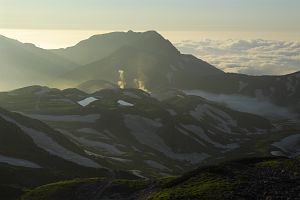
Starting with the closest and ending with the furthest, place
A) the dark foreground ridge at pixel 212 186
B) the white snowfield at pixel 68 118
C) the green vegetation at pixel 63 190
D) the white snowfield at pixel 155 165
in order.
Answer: the dark foreground ridge at pixel 212 186 < the green vegetation at pixel 63 190 < the white snowfield at pixel 155 165 < the white snowfield at pixel 68 118

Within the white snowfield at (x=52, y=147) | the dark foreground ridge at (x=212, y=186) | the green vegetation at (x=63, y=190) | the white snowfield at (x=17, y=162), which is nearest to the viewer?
the dark foreground ridge at (x=212, y=186)

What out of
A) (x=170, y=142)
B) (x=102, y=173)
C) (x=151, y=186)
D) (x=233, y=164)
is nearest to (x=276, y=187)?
(x=233, y=164)

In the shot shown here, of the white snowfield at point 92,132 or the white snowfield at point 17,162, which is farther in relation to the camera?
the white snowfield at point 92,132

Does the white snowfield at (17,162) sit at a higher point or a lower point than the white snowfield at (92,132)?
higher

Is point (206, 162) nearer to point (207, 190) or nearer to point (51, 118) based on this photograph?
point (51, 118)

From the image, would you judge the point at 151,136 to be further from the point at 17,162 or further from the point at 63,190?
the point at 63,190

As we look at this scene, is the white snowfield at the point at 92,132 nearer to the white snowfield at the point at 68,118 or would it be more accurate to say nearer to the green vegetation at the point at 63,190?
the white snowfield at the point at 68,118

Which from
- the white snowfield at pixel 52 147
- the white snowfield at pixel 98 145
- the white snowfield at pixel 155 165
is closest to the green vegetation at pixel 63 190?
the white snowfield at pixel 52 147

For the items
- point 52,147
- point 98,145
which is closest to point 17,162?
point 52,147
